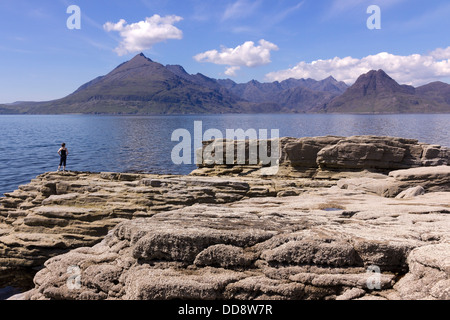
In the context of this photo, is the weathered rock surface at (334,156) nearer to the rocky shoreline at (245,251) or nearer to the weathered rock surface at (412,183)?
the weathered rock surface at (412,183)

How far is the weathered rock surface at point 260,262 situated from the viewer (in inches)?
369

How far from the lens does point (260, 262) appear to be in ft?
33.9

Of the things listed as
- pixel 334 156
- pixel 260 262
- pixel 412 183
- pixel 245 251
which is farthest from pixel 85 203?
pixel 412 183

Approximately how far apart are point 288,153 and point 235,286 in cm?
2516

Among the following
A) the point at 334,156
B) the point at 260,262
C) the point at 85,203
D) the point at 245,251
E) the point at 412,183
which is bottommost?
the point at 85,203

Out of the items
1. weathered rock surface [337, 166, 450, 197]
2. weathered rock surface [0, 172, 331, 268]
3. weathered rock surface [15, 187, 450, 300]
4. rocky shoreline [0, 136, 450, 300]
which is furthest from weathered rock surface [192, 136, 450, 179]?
weathered rock surface [15, 187, 450, 300]

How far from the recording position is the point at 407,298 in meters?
8.64

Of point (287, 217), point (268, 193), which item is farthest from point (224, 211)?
point (268, 193)

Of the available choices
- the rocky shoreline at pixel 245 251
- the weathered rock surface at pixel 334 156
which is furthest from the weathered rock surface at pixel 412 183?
the weathered rock surface at pixel 334 156

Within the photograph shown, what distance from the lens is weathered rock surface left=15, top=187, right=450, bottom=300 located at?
937cm

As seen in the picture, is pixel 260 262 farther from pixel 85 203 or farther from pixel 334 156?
pixel 334 156
